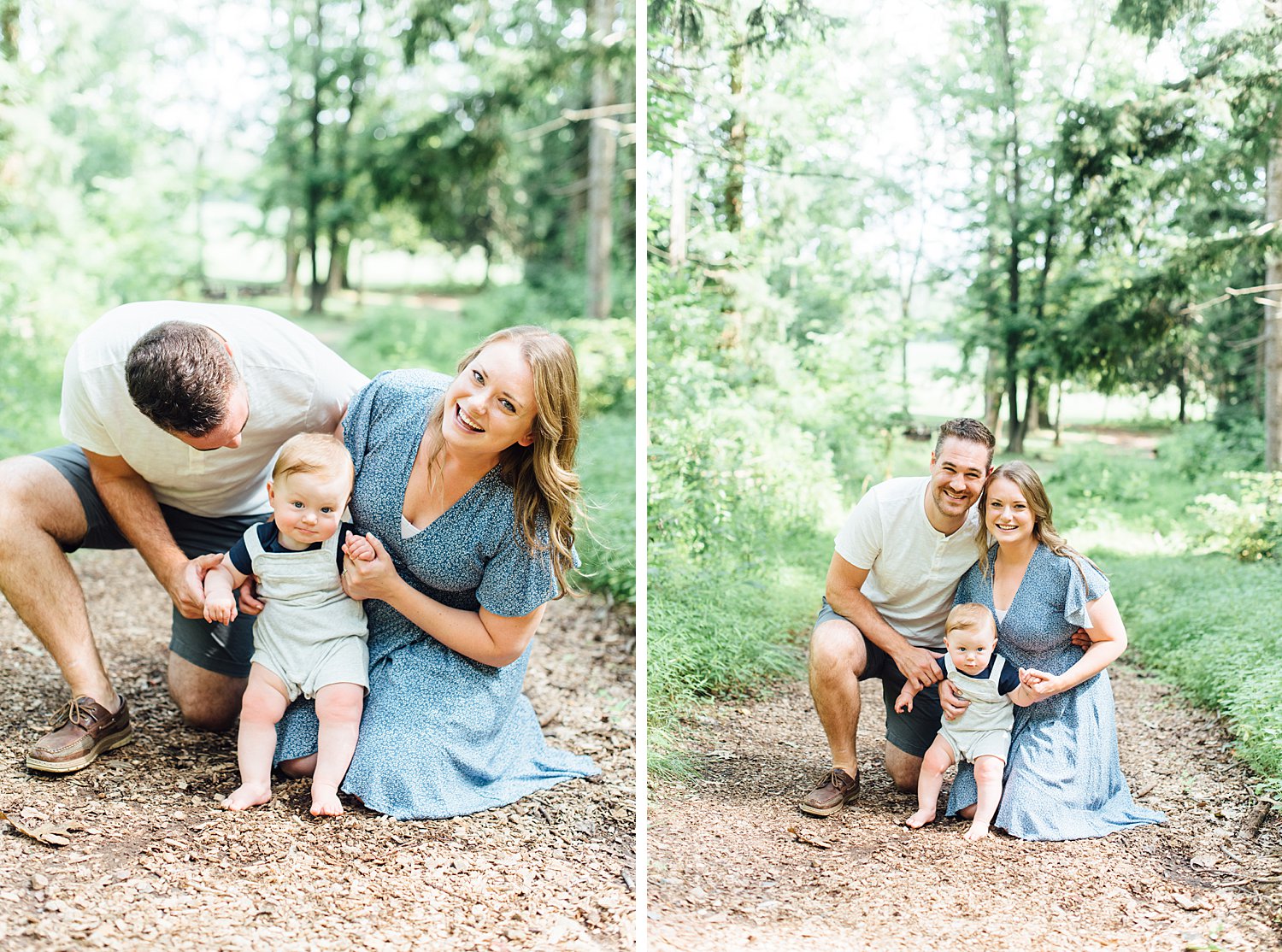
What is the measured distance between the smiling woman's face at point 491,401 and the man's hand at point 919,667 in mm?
1104

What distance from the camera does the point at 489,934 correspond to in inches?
89.0

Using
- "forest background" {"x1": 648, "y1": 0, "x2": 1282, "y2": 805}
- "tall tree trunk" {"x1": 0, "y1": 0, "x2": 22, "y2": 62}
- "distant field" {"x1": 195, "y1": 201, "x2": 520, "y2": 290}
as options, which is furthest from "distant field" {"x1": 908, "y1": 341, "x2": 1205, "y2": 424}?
"distant field" {"x1": 195, "y1": 201, "x2": 520, "y2": 290}

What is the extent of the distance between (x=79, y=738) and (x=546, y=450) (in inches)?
61.5

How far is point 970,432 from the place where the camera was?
2.50m

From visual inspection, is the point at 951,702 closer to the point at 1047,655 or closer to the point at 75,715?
the point at 1047,655

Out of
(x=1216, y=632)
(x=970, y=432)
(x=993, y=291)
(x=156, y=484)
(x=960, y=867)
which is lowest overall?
(x=960, y=867)

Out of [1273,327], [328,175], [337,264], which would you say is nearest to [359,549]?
[1273,327]

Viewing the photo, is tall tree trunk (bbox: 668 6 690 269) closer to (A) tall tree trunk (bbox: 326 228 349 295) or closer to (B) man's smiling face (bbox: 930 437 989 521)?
(B) man's smiling face (bbox: 930 437 989 521)

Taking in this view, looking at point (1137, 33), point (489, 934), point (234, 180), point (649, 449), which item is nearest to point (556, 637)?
point (649, 449)

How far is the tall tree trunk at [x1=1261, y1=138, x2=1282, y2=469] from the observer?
7.93ft

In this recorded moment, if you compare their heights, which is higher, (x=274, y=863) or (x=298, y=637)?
(x=298, y=637)

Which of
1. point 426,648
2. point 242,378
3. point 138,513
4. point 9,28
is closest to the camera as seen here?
point 242,378

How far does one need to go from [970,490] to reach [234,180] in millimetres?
13492

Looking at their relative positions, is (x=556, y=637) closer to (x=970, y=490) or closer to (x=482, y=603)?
(x=482, y=603)
